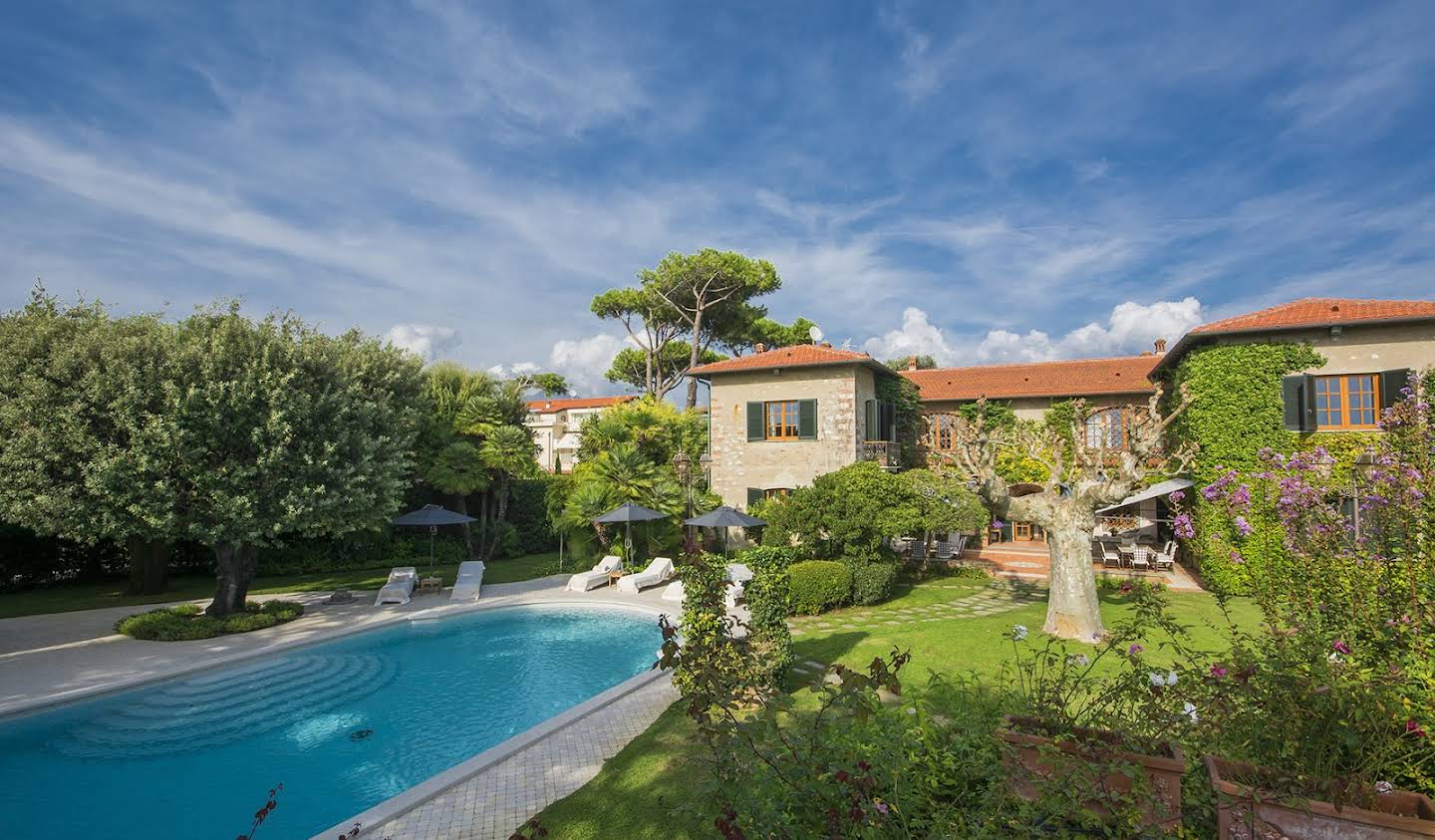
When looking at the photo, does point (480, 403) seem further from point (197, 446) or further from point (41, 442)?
point (41, 442)

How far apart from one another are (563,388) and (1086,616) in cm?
6465

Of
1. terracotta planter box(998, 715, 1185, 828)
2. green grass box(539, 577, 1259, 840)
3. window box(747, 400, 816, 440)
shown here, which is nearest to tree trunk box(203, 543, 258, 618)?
green grass box(539, 577, 1259, 840)

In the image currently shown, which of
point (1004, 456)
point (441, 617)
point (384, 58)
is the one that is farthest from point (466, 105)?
point (1004, 456)

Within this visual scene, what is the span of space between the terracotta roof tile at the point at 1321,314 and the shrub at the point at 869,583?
37.4 feet

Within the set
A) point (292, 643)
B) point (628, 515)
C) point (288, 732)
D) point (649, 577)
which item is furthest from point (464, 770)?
point (628, 515)

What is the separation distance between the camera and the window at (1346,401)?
1680 cm

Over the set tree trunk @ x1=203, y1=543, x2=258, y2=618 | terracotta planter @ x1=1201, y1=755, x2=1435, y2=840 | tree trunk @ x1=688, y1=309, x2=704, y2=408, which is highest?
tree trunk @ x1=688, y1=309, x2=704, y2=408

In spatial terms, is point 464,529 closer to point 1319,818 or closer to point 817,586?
point 817,586

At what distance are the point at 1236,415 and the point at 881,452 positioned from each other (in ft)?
33.3

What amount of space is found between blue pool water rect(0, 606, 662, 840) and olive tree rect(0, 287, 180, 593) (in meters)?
3.77

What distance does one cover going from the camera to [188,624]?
14117 mm

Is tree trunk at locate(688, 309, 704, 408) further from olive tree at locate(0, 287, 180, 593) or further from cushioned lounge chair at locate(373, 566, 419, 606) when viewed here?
olive tree at locate(0, 287, 180, 593)

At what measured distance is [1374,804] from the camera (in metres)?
3.51

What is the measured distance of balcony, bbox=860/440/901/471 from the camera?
22469mm
